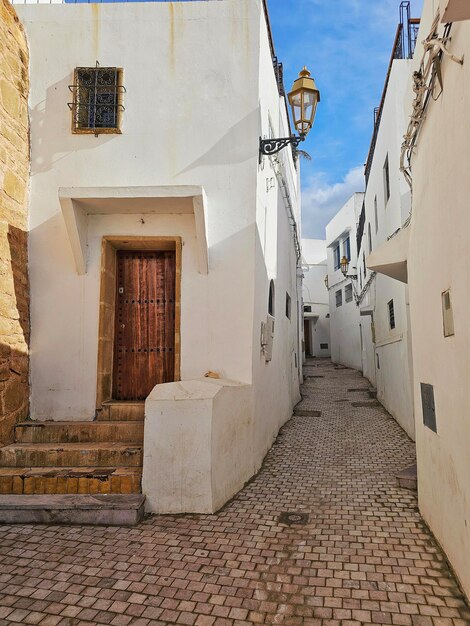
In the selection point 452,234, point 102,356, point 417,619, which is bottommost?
point 417,619

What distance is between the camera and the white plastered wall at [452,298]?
298 cm

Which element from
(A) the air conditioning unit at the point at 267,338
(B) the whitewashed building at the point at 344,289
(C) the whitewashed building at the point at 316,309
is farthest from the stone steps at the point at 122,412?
(C) the whitewashed building at the point at 316,309

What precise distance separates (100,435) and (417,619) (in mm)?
3894

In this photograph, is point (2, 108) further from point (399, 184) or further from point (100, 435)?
point (399, 184)

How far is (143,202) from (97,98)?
1.79m

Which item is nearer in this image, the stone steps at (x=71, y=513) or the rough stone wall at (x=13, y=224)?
the stone steps at (x=71, y=513)

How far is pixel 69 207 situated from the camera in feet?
18.2

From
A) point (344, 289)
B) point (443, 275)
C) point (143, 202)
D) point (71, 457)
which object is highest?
point (344, 289)

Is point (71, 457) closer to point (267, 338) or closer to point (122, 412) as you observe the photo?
point (122, 412)

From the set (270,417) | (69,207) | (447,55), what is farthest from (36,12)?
(270,417)

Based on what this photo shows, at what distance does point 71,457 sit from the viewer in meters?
4.95

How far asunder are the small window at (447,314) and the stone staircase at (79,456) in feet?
10.9

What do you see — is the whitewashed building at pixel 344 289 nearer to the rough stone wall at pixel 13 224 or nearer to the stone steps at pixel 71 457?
the rough stone wall at pixel 13 224

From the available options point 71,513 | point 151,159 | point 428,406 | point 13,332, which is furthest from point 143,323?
point 428,406
